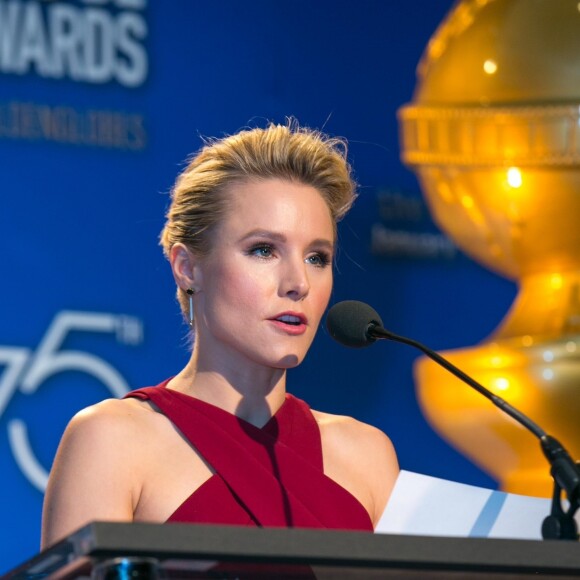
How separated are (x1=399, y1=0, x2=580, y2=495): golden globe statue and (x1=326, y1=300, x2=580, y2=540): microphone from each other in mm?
843

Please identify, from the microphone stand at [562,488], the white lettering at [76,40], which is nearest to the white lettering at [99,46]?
the white lettering at [76,40]

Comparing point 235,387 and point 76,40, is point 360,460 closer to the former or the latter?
point 235,387

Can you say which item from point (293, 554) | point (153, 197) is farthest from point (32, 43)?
point (293, 554)

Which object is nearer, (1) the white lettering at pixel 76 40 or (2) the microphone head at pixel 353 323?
(2) the microphone head at pixel 353 323

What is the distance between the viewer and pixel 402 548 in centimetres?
→ 124

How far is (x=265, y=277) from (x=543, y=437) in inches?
22.9

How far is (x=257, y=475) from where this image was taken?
6.41 ft

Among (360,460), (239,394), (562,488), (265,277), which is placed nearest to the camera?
(562,488)

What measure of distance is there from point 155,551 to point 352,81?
246 centimetres

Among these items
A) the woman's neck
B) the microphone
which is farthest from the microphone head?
the woman's neck

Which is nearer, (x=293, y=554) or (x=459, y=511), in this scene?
(x=293, y=554)

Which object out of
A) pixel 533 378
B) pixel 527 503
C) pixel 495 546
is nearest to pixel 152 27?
pixel 533 378

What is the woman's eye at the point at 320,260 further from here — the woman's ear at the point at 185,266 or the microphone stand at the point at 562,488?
the microphone stand at the point at 562,488

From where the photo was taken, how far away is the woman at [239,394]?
188cm
